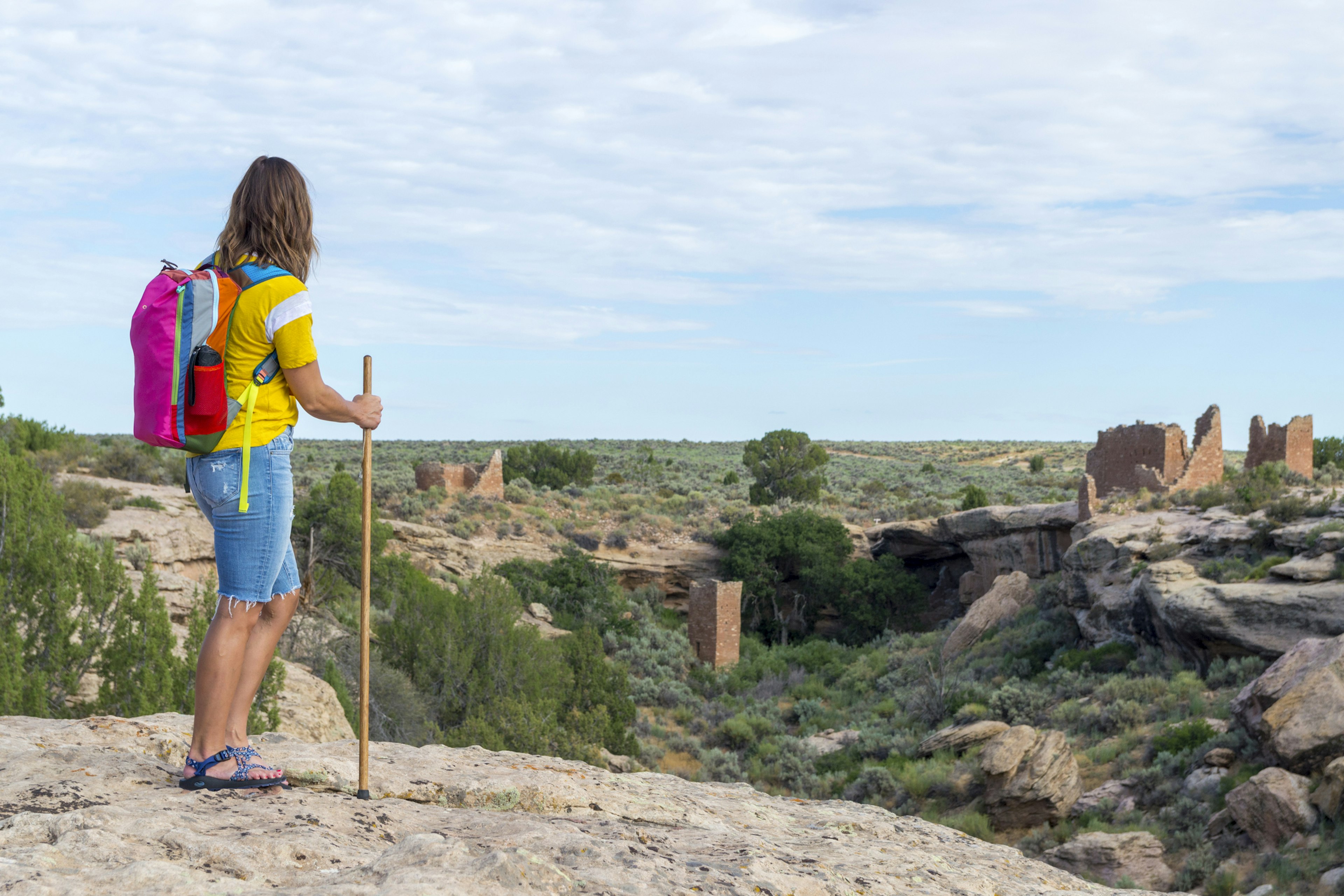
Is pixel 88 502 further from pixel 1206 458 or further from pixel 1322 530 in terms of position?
pixel 1206 458

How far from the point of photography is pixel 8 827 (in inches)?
123

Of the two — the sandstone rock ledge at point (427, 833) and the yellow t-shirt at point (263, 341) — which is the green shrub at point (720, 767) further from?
the yellow t-shirt at point (263, 341)

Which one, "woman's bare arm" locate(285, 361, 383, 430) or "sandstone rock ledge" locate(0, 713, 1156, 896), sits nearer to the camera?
"sandstone rock ledge" locate(0, 713, 1156, 896)

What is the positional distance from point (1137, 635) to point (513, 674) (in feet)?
39.8

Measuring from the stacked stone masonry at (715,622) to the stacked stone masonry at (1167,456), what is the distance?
10943 mm

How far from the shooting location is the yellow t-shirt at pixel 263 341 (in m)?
3.74

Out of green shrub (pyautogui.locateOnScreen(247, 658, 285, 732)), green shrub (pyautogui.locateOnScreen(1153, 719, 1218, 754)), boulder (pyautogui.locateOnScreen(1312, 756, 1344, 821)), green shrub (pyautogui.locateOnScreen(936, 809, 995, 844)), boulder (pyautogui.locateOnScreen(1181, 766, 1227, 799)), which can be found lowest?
green shrub (pyautogui.locateOnScreen(936, 809, 995, 844))

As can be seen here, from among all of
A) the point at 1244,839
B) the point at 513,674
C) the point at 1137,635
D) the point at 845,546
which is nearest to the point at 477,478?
the point at 845,546

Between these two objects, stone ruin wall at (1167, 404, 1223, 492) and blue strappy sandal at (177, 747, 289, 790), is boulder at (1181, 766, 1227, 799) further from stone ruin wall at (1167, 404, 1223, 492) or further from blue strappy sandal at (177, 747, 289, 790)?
stone ruin wall at (1167, 404, 1223, 492)

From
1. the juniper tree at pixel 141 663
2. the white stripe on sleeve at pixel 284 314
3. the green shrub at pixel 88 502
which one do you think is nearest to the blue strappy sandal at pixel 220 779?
the white stripe on sleeve at pixel 284 314

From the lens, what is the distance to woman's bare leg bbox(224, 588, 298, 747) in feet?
13.0

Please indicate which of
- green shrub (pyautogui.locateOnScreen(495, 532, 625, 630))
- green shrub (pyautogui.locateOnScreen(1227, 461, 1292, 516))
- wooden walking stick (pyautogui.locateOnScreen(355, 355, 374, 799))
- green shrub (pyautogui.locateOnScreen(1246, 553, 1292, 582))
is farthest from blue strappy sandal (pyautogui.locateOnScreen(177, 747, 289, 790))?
green shrub (pyautogui.locateOnScreen(495, 532, 625, 630))

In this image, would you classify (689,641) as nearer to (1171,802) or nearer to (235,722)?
(1171,802)

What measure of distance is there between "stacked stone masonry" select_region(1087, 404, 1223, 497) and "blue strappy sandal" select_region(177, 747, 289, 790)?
2662 cm
